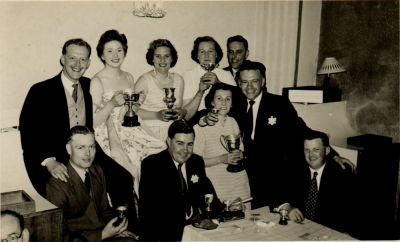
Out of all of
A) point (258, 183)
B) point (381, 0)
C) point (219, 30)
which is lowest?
point (258, 183)

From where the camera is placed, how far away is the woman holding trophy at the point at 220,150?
312 cm

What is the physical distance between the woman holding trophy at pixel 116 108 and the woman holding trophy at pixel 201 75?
48 cm

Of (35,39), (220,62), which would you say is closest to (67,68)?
(35,39)

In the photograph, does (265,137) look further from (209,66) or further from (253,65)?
(209,66)

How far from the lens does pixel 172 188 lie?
8.79 ft

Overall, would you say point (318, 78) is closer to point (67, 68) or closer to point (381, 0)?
point (381, 0)

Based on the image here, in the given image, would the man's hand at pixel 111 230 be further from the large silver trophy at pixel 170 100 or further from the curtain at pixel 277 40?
the curtain at pixel 277 40

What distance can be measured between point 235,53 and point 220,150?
1011 mm

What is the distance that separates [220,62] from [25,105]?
1.67 metres

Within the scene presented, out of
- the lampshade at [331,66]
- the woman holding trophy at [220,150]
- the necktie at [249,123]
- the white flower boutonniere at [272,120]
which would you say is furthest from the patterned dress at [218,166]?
the lampshade at [331,66]

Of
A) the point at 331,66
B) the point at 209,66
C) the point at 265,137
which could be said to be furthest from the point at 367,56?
the point at 209,66

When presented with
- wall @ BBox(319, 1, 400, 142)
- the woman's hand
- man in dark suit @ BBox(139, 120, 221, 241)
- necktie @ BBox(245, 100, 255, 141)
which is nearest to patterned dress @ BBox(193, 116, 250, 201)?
man in dark suit @ BBox(139, 120, 221, 241)

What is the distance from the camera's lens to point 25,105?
2842mm

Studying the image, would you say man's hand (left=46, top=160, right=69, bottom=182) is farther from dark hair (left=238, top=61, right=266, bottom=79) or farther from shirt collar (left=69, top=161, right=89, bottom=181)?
dark hair (left=238, top=61, right=266, bottom=79)
